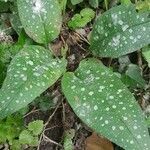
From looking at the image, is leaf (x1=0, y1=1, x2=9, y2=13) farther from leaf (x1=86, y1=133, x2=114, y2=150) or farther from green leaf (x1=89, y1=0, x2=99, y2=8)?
leaf (x1=86, y1=133, x2=114, y2=150)

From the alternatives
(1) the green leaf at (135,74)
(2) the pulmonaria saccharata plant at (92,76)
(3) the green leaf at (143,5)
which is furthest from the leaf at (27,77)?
(3) the green leaf at (143,5)

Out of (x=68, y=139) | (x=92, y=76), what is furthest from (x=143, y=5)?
(x=68, y=139)

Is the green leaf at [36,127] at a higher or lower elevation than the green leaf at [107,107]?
lower

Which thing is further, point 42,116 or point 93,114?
point 42,116

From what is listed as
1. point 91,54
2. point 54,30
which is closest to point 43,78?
point 54,30

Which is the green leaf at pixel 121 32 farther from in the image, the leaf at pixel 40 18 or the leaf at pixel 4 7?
the leaf at pixel 4 7

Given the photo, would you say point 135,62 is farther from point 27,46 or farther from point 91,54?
point 27,46
